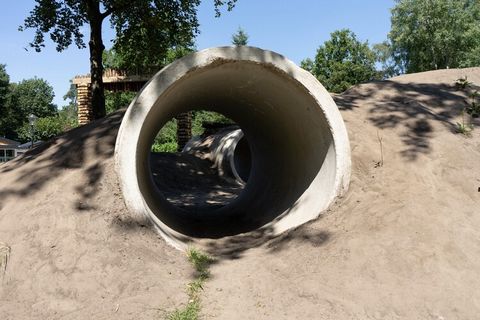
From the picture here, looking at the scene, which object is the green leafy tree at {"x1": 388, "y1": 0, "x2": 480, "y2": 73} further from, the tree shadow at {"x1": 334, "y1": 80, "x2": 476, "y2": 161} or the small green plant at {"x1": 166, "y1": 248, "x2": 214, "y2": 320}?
the small green plant at {"x1": 166, "y1": 248, "x2": 214, "y2": 320}

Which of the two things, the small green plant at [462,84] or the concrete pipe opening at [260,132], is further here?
the small green plant at [462,84]

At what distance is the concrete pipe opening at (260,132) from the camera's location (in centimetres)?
512

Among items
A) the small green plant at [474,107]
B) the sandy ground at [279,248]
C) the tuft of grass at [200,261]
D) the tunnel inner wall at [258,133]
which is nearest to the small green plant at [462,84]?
the small green plant at [474,107]

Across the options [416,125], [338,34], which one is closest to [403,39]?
[338,34]

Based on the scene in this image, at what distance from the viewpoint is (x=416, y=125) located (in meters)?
6.77

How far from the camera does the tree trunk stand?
1305 cm

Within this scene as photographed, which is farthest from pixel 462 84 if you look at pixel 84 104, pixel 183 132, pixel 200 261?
pixel 183 132

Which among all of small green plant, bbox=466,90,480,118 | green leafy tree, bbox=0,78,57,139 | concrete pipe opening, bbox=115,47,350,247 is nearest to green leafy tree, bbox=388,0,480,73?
small green plant, bbox=466,90,480,118

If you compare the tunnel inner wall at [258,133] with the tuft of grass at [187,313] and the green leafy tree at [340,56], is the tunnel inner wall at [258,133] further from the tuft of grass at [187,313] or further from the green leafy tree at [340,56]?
the green leafy tree at [340,56]

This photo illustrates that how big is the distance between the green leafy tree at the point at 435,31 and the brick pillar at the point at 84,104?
23.3 m

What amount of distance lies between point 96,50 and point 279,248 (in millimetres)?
10259

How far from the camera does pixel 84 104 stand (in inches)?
605

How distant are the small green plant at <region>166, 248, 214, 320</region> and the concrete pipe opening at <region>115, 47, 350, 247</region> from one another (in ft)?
1.20

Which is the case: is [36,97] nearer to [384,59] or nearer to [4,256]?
[384,59]
